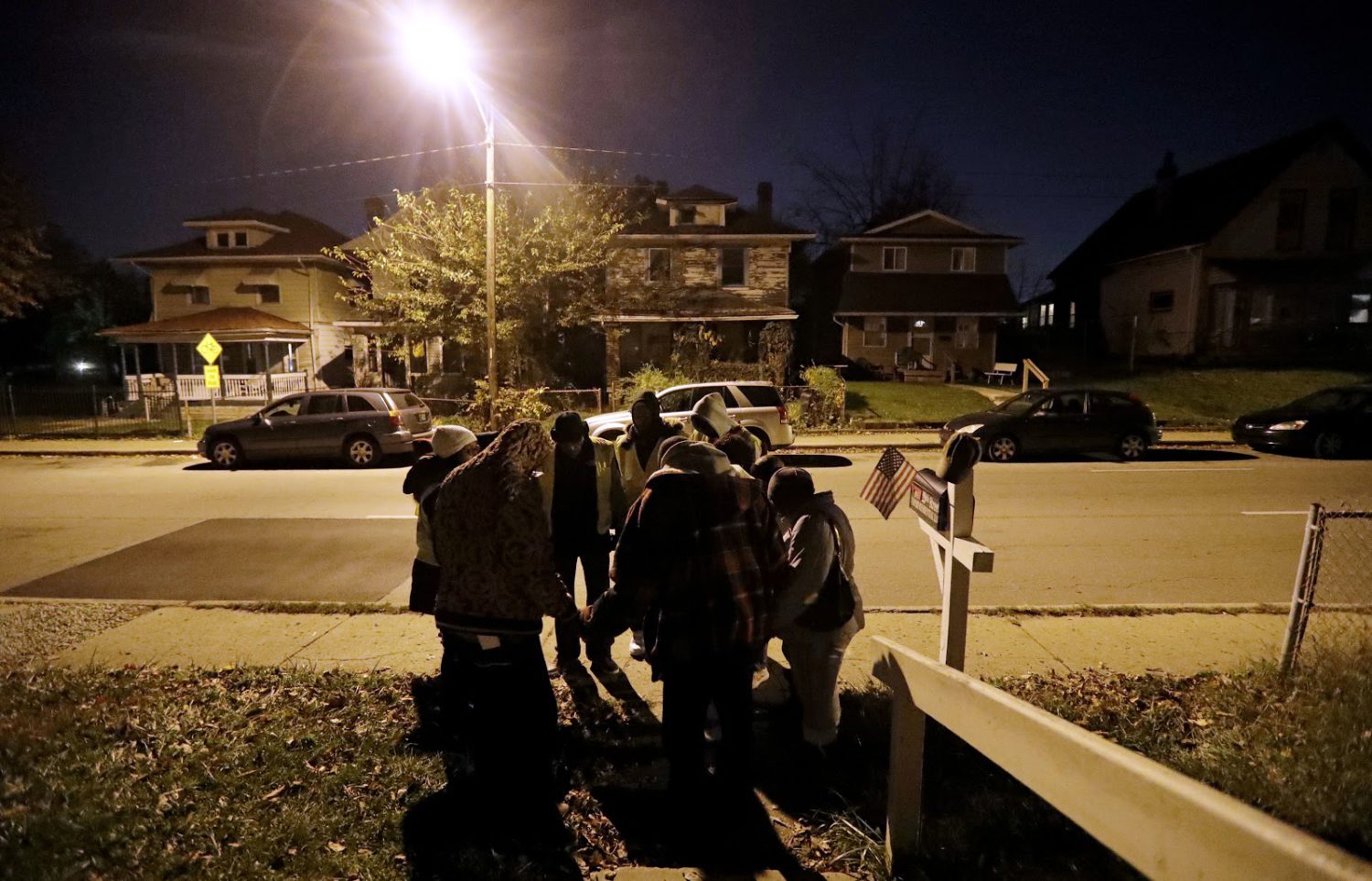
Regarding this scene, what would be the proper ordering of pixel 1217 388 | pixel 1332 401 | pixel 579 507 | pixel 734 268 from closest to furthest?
pixel 579 507 → pixel 1332 401 → pixel 1217 388 → pixel 734 268

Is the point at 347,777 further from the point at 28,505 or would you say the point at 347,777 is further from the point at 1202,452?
the point at 1202,452

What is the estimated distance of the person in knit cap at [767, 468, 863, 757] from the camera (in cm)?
371

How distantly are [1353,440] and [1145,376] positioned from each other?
38.4 feet

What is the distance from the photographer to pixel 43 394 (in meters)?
23.7

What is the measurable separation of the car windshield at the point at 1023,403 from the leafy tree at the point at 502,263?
1393 cm

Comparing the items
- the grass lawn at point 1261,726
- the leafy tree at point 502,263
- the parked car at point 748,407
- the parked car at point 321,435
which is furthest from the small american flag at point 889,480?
the leafy tree at point 502,263

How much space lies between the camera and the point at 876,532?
30.7 feet

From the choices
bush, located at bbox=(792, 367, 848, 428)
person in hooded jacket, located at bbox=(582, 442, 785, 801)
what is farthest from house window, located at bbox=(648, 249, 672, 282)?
person in hooded jacket, located at bbox=(582, 442, 785, 801)

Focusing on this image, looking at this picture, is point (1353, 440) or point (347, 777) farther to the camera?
point (1353, 440)

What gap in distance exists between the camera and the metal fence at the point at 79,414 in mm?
22391

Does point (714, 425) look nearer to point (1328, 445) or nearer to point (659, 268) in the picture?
point (1328, 445)

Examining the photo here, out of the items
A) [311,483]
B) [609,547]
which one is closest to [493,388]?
[311,483]

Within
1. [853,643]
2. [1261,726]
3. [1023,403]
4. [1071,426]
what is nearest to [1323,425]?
[1071,426]

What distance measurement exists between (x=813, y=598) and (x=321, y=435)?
14.9 metres
